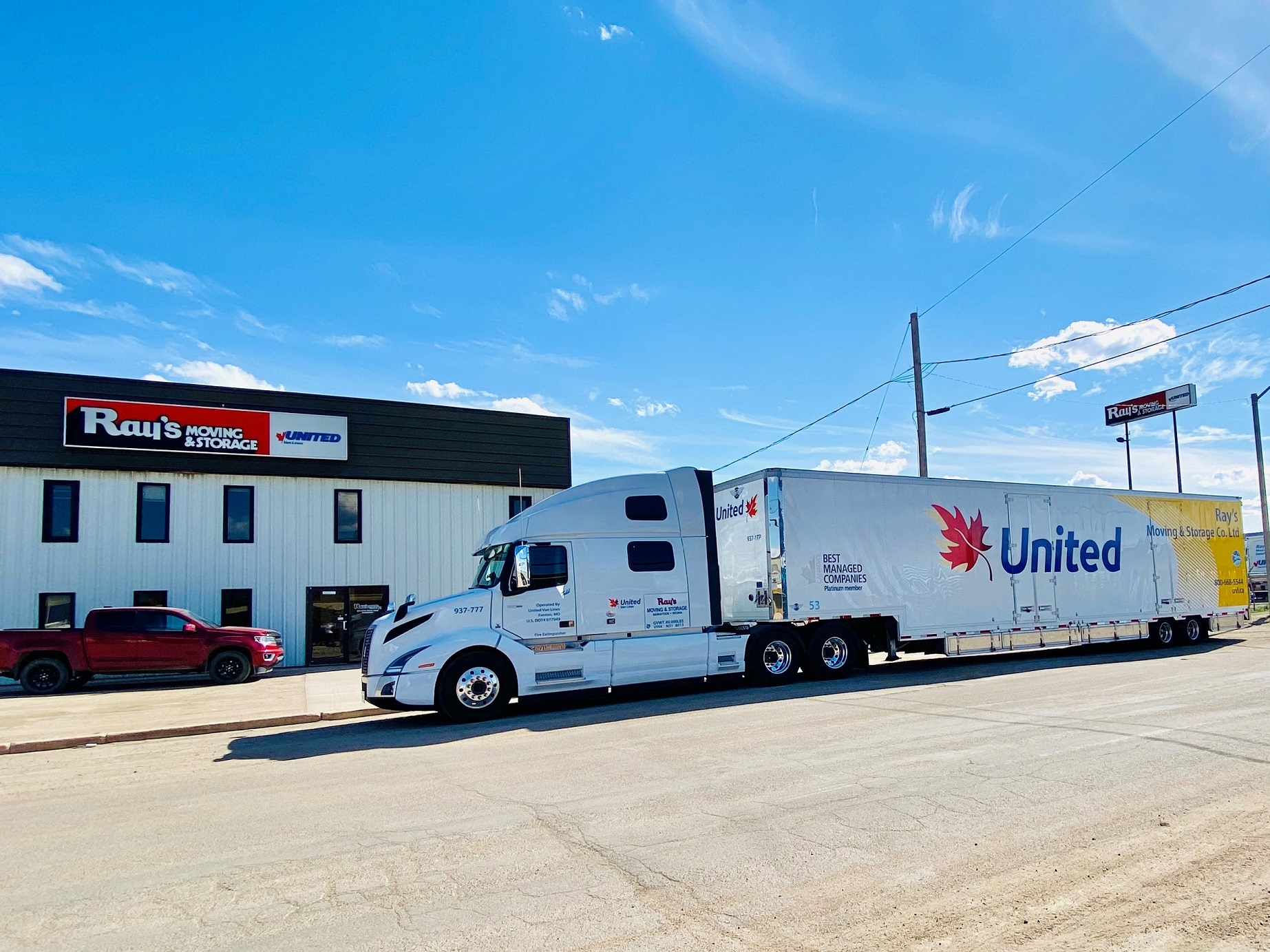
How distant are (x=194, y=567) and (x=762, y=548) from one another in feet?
48.0

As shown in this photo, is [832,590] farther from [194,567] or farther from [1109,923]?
[194,567]

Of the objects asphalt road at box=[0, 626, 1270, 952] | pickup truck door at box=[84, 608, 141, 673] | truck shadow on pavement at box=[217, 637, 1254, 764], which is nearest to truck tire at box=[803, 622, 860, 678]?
truck shadow on pavement at box=[217, 637, 1254, 764]

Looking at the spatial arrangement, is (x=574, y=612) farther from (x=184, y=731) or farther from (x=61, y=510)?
(x=61, y=510)

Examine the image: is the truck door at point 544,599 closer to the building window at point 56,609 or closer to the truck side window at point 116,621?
the truck side window at point 116,621

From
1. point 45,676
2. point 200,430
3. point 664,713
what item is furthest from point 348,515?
point 664,713

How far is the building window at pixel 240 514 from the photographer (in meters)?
21.5

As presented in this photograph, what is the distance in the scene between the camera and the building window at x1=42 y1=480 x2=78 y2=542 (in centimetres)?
1986

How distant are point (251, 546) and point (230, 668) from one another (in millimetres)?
4218

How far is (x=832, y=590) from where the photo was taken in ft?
46.6

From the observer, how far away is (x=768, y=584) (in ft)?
45.3

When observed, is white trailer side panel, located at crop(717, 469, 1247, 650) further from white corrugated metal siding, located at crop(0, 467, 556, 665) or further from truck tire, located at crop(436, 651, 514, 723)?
white corrugated metal siding, located at crop(0, 467, 556, 665)

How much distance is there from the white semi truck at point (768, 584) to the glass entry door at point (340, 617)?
441 inches

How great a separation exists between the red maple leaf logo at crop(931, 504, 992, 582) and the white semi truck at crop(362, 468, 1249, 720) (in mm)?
35

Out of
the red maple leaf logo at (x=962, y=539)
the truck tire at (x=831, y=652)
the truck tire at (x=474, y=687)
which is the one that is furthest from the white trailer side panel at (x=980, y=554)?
the truck tire at (x=474, y=687)
